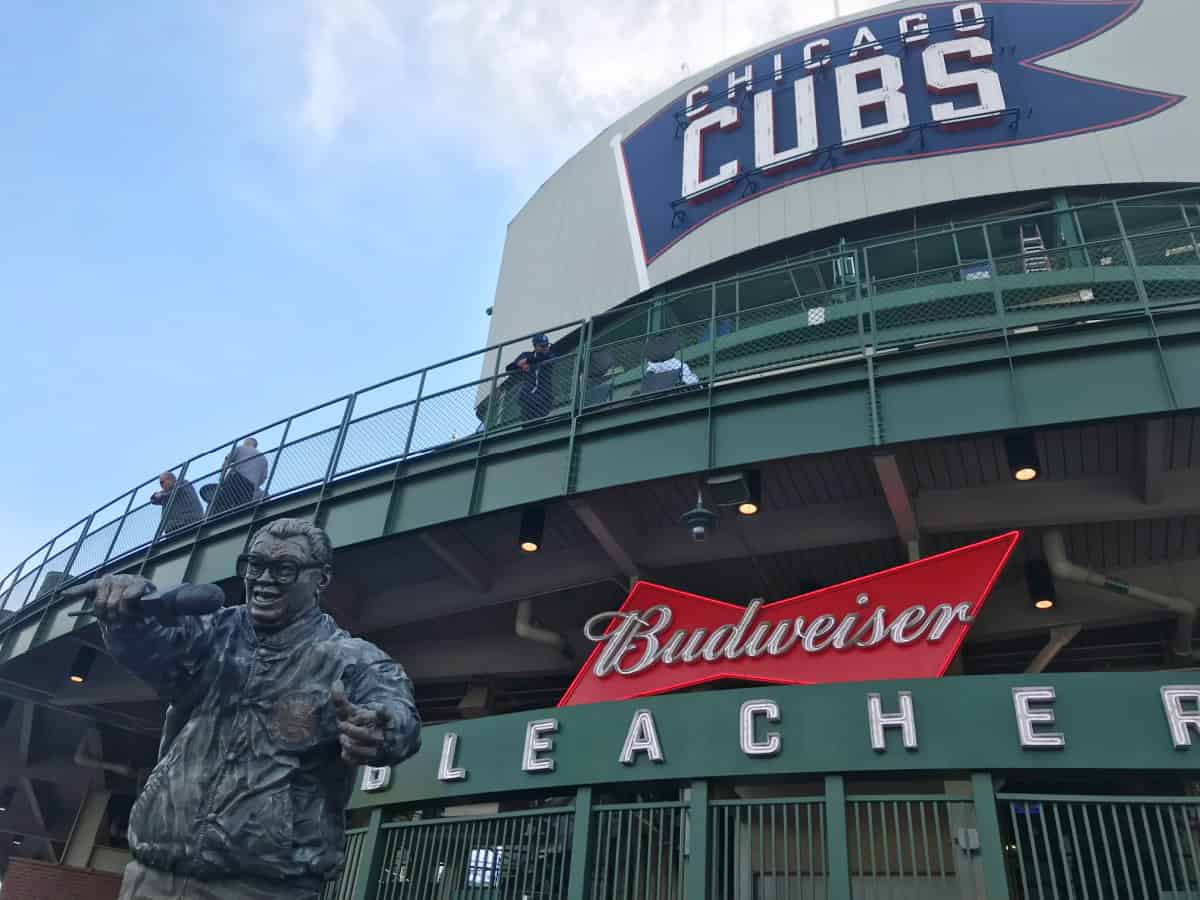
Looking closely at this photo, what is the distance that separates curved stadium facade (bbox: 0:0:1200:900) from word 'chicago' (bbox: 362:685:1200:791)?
0.14 feet

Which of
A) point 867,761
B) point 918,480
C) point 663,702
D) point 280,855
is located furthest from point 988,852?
point 280,855

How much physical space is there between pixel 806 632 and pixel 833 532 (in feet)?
8.00

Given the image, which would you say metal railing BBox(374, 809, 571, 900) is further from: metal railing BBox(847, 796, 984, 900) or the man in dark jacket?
the man in dark jacket

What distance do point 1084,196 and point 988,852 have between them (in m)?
14.6

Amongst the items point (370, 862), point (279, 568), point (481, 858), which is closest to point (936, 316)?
point (481, 858)

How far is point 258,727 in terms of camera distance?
12.3 ft

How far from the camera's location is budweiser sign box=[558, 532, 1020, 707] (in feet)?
39.5

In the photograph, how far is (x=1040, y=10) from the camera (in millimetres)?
21797

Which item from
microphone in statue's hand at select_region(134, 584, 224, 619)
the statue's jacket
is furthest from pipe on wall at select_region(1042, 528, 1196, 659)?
microphone in statue's hand at select_region(134, 584, 224, 619)

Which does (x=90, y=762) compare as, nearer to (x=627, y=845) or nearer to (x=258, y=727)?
(x=627, y=845)

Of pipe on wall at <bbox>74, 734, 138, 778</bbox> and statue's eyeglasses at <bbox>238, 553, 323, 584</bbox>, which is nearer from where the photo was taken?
statue's eyeglasses at <bbox>238, 553, 323, 584</bbox>

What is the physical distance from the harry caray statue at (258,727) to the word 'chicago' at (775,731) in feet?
26.2

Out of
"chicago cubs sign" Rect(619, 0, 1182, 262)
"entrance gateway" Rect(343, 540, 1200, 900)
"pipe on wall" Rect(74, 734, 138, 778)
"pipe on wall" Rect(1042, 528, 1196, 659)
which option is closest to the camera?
"entrance gateway" Rect(343, 540, 1200, 900)

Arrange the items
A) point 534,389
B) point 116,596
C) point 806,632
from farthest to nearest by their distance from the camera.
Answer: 1. point 534,389
2. point 806,632
3. point 116,596
